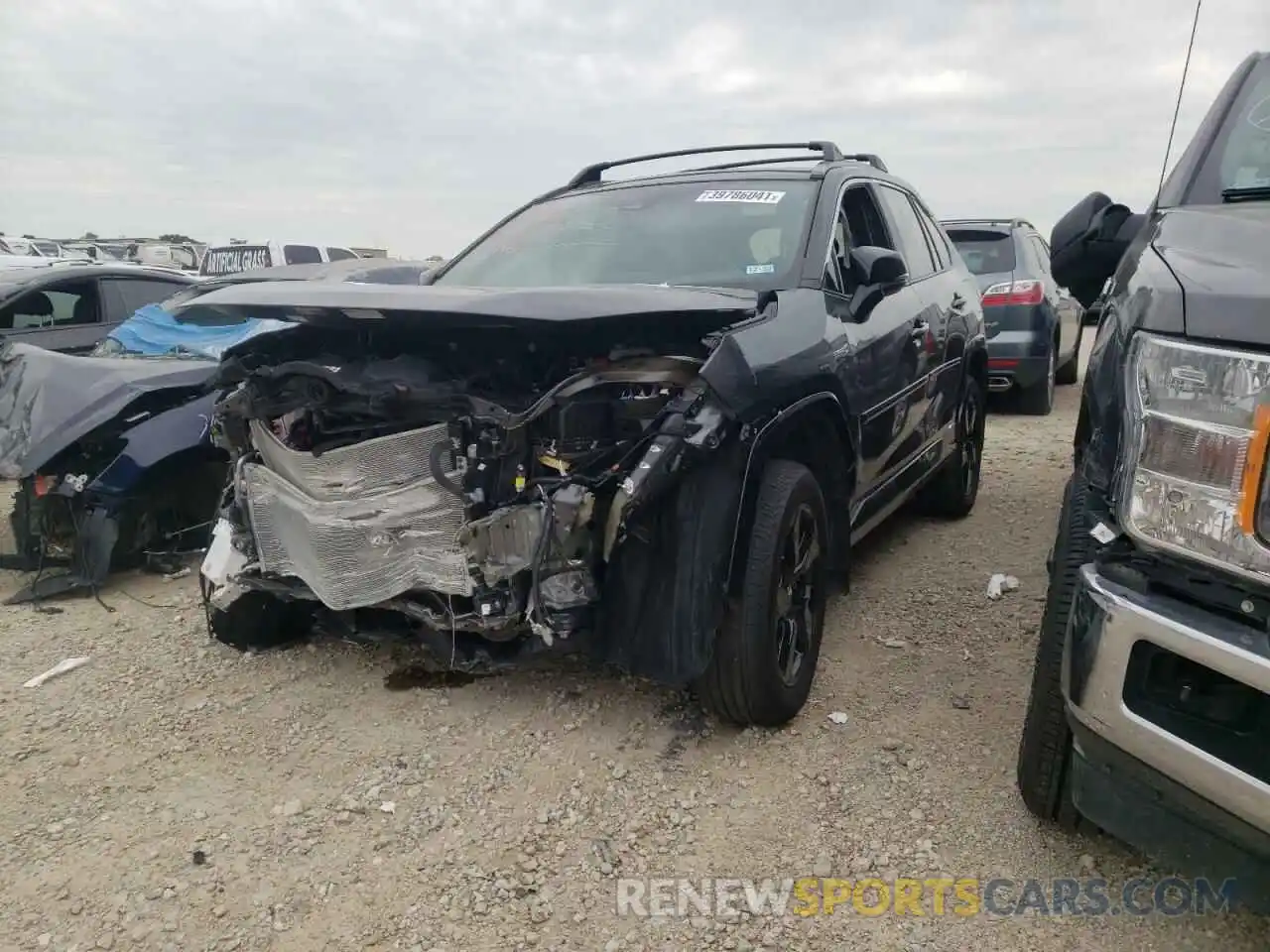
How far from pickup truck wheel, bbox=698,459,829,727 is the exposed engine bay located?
0.39 meters

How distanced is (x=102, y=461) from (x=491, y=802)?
2740mm

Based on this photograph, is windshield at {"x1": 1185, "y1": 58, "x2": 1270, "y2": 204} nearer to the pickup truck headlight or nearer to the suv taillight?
the pickup truck headlight

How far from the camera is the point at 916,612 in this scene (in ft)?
12.7

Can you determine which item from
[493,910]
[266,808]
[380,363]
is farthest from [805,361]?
[266,808]

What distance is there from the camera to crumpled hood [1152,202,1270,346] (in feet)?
5.23

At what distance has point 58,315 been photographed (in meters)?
6.78

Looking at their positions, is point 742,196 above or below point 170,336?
above

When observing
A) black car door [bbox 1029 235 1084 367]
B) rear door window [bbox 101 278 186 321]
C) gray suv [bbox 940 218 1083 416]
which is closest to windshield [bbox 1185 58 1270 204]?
gray suv [bbox 940 218 1083 416]

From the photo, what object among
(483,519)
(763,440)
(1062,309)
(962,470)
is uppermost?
(1062,309)

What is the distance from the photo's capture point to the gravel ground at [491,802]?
2.15 meters

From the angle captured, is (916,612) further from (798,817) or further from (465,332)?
(465,332)

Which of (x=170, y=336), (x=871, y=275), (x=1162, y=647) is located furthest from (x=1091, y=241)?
(x=170, y=336)

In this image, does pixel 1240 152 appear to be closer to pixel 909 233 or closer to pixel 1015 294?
pixel 909 233

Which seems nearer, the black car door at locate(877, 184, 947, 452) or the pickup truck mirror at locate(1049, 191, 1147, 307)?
the pickup truck mirror at locate(1049, 191, 1147, 307)
